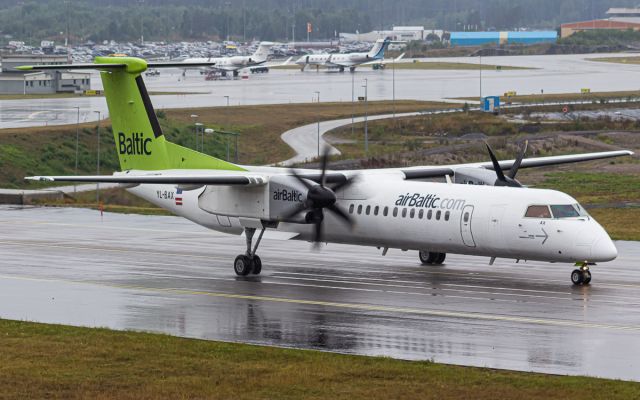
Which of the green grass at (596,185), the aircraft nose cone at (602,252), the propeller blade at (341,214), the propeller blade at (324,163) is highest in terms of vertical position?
the propeller blade at (324,163)

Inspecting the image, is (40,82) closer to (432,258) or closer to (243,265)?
(432,258)

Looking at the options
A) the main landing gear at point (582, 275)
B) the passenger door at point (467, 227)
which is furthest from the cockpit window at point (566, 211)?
the passenger door at point (467, 227)

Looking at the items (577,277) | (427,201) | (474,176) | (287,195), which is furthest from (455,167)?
(577,277)

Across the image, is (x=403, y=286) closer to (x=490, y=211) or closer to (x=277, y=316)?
(x=490, y=211)

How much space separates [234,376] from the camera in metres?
22.3

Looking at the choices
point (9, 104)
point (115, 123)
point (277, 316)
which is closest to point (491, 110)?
point (9, 104)

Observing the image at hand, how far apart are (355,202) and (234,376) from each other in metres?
15.2

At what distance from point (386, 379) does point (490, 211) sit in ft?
42.7

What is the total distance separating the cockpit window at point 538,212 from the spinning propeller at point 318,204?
5.84m

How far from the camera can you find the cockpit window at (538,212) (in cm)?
3331

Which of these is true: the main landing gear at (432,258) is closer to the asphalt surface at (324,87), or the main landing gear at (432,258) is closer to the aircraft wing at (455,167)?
the aircraft wing at (455,167)

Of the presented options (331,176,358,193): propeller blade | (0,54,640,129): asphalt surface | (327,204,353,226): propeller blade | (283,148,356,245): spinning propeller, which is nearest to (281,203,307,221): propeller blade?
(283,148,356,245): spinning propeller

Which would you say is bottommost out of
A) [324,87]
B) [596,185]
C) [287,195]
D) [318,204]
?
[596,185]

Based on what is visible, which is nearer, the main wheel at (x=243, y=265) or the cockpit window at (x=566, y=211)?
the cockpit window at (x=566, y=211)
